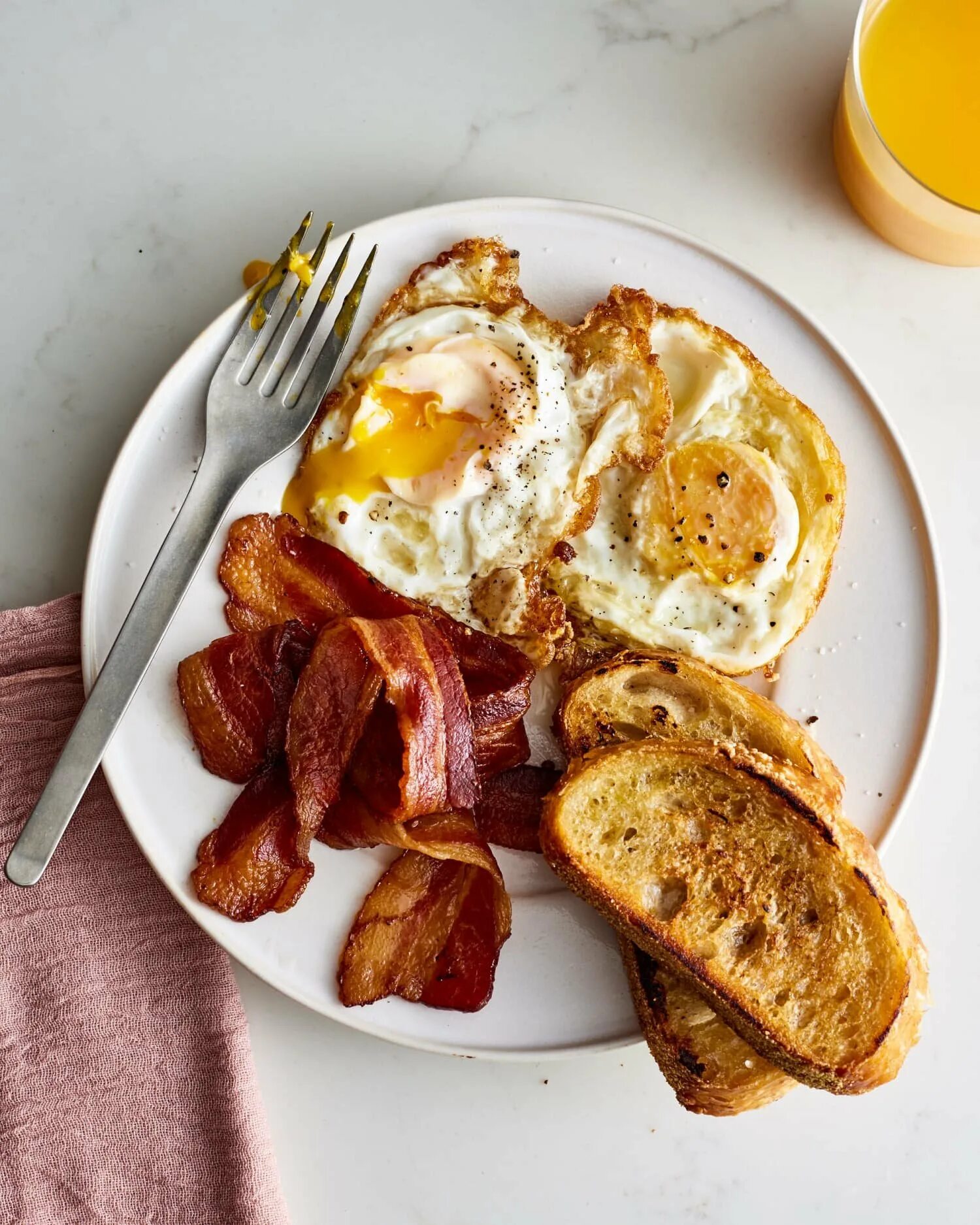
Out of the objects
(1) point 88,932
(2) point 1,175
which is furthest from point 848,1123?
(2) point 1,175

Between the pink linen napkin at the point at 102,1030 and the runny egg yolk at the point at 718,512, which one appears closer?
the runny egg yolk at the point at 718,512

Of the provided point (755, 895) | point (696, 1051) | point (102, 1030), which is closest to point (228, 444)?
point (102, 1030)

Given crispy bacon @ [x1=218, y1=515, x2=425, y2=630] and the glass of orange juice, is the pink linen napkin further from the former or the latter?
the glass of orange juice

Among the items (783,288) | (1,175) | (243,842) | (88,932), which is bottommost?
(88,932)

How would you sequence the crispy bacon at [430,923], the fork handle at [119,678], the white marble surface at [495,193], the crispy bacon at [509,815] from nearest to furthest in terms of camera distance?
the fork handle at [119,678], the crispy bacon at [430,923], the crispy bacon at [509,815], the white marble surface at [495,193]

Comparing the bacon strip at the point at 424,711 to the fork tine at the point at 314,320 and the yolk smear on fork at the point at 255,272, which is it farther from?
the yolk smear on fork at the point at 255,272

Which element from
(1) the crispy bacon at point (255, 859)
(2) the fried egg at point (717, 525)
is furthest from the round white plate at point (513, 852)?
(2) the fried egg at point (717, 525)

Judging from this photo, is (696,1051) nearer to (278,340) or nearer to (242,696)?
(242,696)

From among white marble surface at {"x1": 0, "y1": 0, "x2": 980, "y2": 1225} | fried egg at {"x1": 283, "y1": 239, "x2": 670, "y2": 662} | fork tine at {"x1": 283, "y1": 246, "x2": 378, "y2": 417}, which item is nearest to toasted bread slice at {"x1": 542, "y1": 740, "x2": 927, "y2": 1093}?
fried egg at {"x1": 283, "y1": 239, "x2": 670, "y2": 662}

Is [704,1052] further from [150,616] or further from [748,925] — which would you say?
[150,616]
